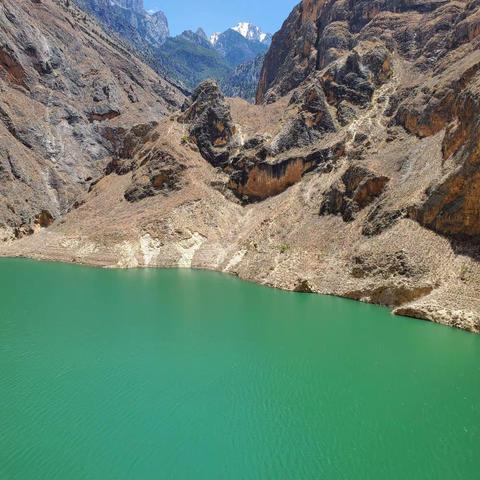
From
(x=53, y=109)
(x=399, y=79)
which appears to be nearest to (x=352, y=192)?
(x=399, y=79)

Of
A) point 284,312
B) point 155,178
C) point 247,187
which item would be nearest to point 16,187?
point 155,178

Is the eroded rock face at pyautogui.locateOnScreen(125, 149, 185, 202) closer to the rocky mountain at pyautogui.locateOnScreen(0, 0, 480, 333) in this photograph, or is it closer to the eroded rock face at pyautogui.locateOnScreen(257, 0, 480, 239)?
the rocky mountain at pyautogui.locateOnScreen(0, 0, 480, 333)

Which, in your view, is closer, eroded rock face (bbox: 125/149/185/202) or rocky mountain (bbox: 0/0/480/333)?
rocky mountain (bbox: 0/0/480/333)

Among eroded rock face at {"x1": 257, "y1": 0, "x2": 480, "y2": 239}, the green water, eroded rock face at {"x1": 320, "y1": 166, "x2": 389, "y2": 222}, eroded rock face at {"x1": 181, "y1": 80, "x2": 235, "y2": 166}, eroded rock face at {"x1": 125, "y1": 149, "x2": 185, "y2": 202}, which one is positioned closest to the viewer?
the green water

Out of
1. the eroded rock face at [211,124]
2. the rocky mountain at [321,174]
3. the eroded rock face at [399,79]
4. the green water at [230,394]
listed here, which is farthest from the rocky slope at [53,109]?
the green water at [230,394]

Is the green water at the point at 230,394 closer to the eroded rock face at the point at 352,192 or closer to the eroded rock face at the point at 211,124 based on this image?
the eroded rock face at the point at 352,192

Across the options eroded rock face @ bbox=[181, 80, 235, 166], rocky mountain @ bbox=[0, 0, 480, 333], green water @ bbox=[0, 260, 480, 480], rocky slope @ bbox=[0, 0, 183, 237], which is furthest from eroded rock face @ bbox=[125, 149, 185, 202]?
green water @ bbox=[0, 260, 480, 480]

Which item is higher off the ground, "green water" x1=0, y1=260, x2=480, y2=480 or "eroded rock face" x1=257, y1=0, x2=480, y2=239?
"eroded rock face" x1=257, y1=0, x2=480, y2=239
